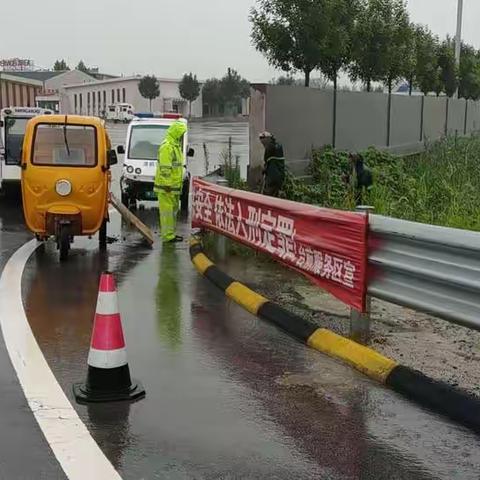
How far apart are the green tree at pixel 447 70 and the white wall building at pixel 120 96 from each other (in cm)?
6954

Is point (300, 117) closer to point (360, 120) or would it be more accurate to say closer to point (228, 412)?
point (360, 120)

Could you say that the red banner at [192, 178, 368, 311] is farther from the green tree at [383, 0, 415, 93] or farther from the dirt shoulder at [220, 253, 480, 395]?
the green tree at [383, 0, 415, 93]

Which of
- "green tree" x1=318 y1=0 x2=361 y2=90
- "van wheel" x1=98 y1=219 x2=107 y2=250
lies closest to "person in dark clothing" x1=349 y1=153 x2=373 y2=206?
"van wheel" x1=98 y1=219 x2=107 y2=250

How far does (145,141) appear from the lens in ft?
58.5

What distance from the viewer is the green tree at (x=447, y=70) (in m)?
35.0

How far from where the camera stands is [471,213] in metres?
11.1

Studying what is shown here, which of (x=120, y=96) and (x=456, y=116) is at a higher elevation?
(x=120, y=96)

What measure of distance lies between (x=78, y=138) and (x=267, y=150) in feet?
11.0

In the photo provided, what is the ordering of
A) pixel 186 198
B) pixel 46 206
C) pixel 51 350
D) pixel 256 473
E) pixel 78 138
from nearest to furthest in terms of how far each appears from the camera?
pixel 256 473, pixel 51 350, pixel 46 206, pixel 78 138, pixel 186 198

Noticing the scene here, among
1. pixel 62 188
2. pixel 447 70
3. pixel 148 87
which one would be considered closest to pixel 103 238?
pixel 62 188

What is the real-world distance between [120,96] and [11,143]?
9363cm

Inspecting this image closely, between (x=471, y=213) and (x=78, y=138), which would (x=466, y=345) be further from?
(x=78, y=138)

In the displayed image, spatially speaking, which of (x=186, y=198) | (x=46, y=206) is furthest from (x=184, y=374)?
(x=186, y=198)

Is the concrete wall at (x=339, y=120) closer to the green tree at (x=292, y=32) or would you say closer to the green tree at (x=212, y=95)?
the green tree at (x=292, y=32)
